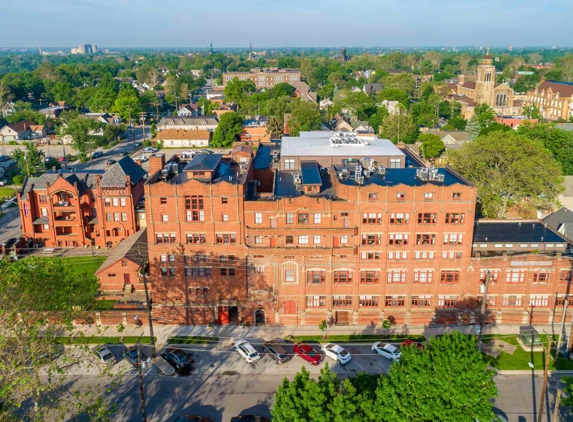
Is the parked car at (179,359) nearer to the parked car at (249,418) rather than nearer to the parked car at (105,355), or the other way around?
the parked car at (105,355)

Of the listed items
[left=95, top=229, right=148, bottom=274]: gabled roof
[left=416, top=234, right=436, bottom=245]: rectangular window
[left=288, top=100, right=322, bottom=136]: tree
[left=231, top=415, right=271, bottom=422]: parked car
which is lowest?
[left=231, top=415, right=271, bottom=422]: parked car

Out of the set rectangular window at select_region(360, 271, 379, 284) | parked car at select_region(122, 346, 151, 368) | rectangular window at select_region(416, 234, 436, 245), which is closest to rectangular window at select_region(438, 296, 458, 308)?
rectangular window at select_region(416, 234, 436, 245)

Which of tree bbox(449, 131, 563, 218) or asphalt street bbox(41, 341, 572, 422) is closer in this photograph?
asphalt street bbox(41, 341, 572, 422)

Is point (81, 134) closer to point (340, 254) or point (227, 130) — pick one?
point (227, 130)

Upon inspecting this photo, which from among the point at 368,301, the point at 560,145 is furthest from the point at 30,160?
the point at 560,145

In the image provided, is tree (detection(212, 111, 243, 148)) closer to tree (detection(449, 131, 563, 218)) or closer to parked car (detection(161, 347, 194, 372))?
tree (detection(449, 131, 563, 218))

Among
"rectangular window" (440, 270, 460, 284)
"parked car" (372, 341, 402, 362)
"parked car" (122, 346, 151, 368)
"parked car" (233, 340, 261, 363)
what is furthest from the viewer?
"rectangular window" (440, 270, 460, 284)

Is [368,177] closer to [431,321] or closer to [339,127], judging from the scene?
[431,321]
